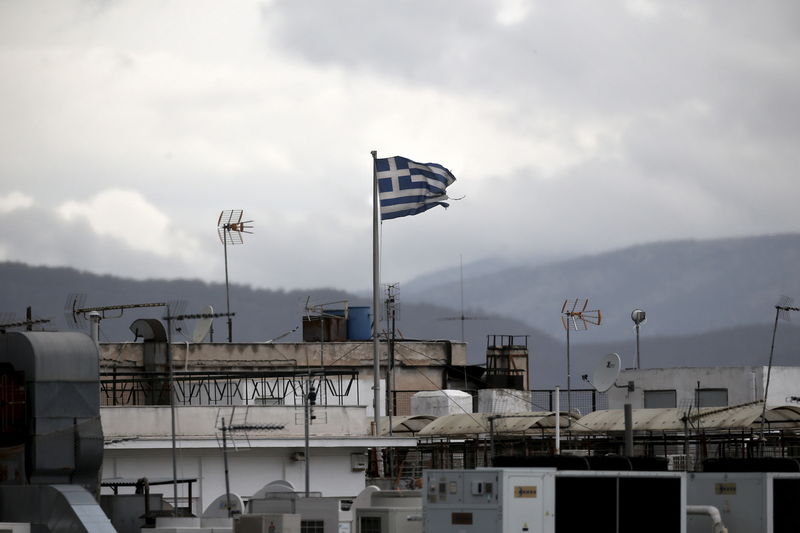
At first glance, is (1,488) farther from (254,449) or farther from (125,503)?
(254,449)

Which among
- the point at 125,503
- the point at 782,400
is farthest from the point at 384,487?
the point at 782,400

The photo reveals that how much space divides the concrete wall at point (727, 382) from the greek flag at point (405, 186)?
25.9 meters

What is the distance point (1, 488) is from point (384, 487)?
1453 cm

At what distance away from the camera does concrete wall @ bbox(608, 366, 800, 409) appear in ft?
242

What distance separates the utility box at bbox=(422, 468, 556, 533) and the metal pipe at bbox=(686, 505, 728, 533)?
9.17ft

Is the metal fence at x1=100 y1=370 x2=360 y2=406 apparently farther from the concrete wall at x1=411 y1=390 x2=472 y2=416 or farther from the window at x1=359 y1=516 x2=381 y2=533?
the window at x1=359 y1=516 x2=381 y2=533

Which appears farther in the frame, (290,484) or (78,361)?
(290,484)

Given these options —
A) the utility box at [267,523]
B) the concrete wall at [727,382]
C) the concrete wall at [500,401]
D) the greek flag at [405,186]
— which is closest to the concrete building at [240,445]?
the greek flag at [405,186]

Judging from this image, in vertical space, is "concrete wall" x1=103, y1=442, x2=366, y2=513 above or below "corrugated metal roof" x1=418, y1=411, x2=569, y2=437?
below

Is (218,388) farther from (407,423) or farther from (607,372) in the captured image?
(607,372)

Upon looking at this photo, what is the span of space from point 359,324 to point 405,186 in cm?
3073

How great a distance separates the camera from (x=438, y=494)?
2783cm

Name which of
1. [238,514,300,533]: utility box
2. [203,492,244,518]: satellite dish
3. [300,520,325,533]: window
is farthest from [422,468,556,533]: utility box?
[203,492,244,518]: satellite dish

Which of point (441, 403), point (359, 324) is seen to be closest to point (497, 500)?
point (441, 403)
